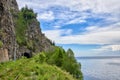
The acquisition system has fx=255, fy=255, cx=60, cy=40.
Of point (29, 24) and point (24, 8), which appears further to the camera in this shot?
point (24, 8)

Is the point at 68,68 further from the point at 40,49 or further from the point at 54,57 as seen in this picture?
the point at 40,49

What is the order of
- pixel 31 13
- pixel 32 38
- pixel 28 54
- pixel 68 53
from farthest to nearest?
pixel 31 13
pixel 32 38
pixel 28 54
pixel 68 53

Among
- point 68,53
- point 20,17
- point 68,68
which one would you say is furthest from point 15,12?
point 68,68

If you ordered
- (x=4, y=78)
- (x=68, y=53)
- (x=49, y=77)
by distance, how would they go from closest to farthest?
(x=4, y=78), (x=49, y=77), (x=68, y=53)

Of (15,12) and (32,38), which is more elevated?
(15,12)

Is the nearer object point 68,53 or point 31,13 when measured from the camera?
point 68,53

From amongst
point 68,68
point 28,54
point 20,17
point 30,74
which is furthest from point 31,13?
point 30,74

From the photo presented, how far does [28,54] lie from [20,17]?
26230 mm

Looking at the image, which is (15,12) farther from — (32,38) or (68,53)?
(68,53)

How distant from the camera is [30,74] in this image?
1697cm

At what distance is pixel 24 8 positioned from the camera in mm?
149125

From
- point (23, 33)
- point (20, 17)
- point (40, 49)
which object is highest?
point (20, 17)

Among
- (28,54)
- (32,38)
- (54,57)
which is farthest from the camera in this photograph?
(32,38)

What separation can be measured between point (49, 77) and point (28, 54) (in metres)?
108
